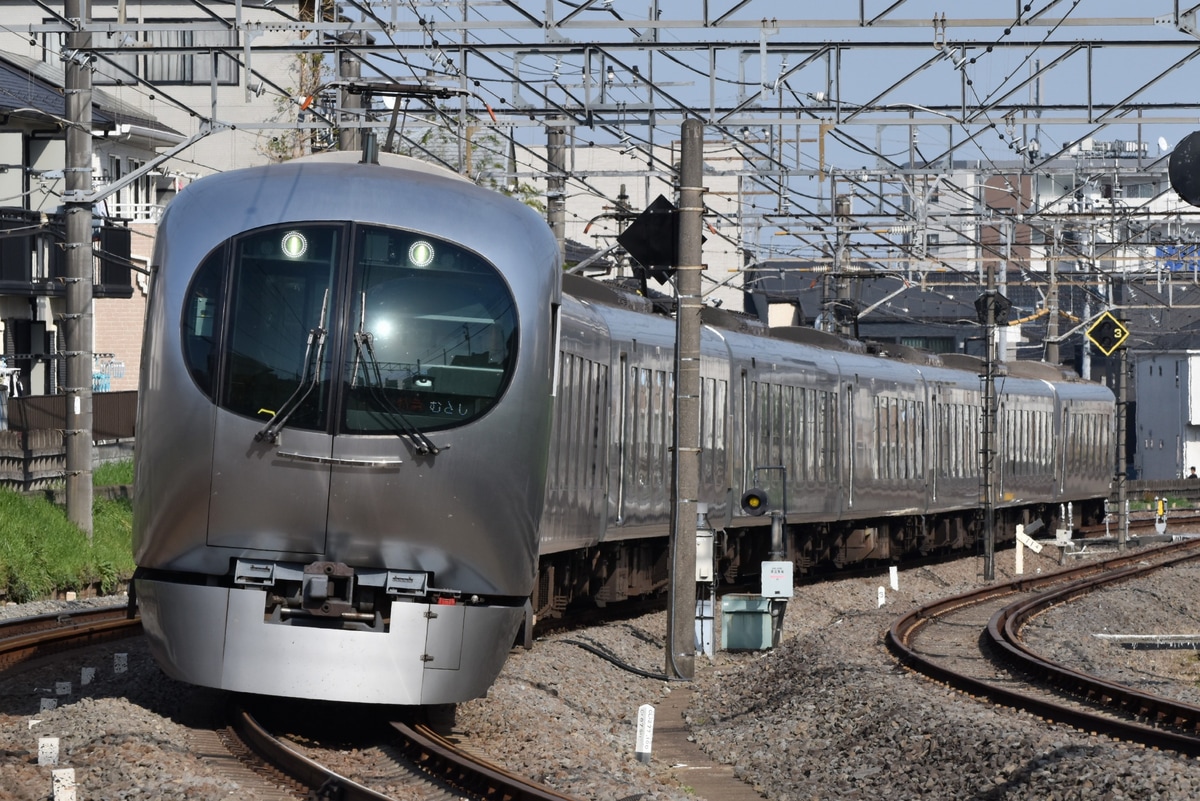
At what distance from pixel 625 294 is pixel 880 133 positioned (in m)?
13.6

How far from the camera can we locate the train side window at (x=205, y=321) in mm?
9633

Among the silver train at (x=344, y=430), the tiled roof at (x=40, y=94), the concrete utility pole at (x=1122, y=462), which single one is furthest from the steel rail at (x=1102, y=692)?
the tiled roof at (x=40, y=94)

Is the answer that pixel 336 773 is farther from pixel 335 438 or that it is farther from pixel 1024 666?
pixel 1024 666

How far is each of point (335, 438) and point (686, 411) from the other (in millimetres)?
5210

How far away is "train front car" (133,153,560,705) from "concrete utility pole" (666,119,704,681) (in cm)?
431

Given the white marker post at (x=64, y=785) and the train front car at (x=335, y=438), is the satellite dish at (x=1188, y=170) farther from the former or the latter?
the white marker post at (x=64, y=785)

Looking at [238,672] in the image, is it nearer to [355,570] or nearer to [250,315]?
[355,570]

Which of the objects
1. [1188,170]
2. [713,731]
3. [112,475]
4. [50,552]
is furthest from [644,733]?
[112,475]

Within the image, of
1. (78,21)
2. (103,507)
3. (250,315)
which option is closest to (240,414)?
(250,315)

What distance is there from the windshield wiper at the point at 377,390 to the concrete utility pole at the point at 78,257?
10.4m

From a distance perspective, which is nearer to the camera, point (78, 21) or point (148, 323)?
point (148, 323)

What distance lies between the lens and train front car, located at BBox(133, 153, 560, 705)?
30.9ft

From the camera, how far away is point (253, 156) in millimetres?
47156

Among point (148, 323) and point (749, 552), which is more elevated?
point (148, 323)
